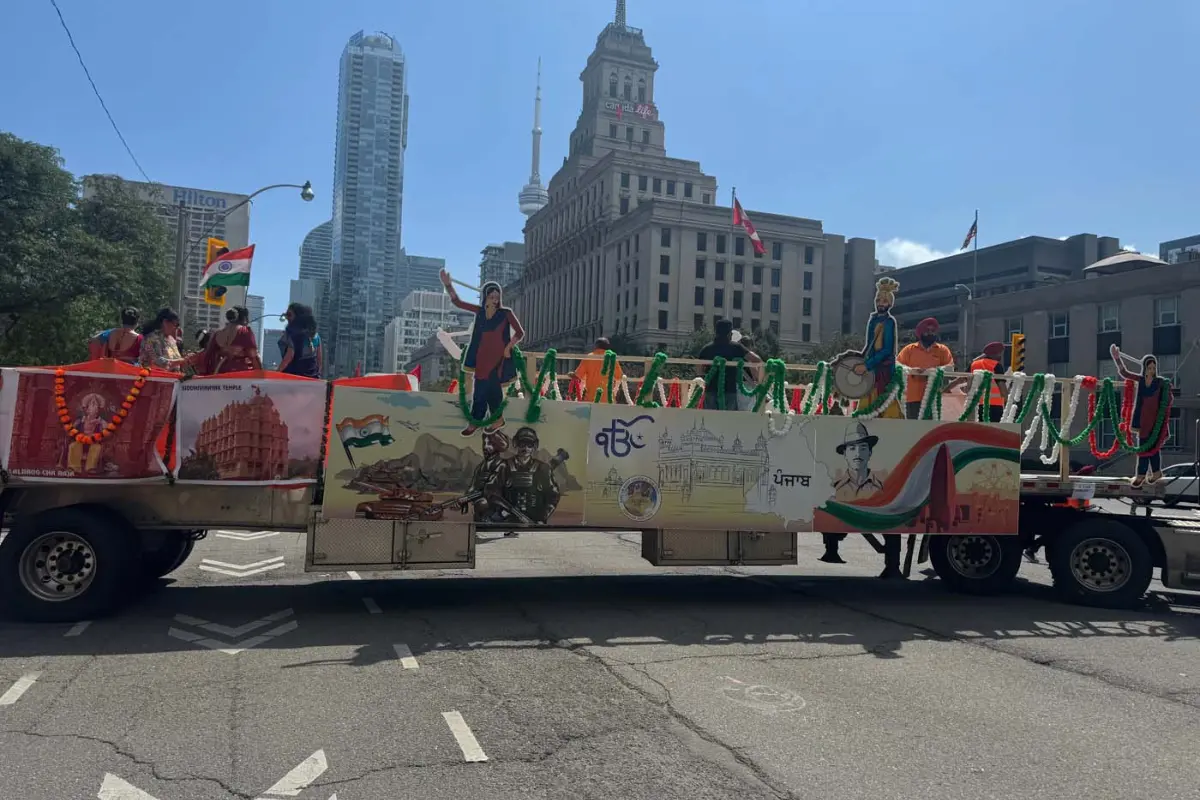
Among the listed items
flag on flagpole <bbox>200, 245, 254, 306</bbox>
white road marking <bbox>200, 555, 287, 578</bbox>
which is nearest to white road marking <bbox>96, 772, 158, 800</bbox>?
white road marking <bbox>200, 555, 287, 578</bbox>

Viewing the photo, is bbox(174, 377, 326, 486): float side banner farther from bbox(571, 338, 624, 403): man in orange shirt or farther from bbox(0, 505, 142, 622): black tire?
bbox(571, 338, 624, 403): man in orange shirt

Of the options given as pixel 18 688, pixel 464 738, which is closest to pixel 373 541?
pixel 18 688

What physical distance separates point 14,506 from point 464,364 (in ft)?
13.7

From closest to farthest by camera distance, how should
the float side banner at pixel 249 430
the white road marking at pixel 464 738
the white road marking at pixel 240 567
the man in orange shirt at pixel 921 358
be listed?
1. the white road marking at pixel 464 738
2. the float side banner at pixel 249 430
3. the man in orange shirt at pixel 921 358
4. the white road marking at pixel 240 567

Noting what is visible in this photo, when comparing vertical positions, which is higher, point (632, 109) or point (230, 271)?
point (632, 109)

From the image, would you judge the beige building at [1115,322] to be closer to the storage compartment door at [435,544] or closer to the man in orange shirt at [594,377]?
the man in orange shirt at [594,377]

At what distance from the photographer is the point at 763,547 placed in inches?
359

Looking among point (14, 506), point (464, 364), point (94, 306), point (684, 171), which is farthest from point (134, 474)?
point (684, 171)

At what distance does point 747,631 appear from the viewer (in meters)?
7.96

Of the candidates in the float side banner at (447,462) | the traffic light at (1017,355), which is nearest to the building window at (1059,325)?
the traffic light at (1017,355)

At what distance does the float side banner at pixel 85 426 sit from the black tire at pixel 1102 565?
30.7 feet

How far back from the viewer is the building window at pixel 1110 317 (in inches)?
1986

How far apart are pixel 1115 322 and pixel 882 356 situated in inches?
1951

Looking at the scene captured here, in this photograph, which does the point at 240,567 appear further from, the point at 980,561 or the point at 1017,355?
the point at 1017,355
